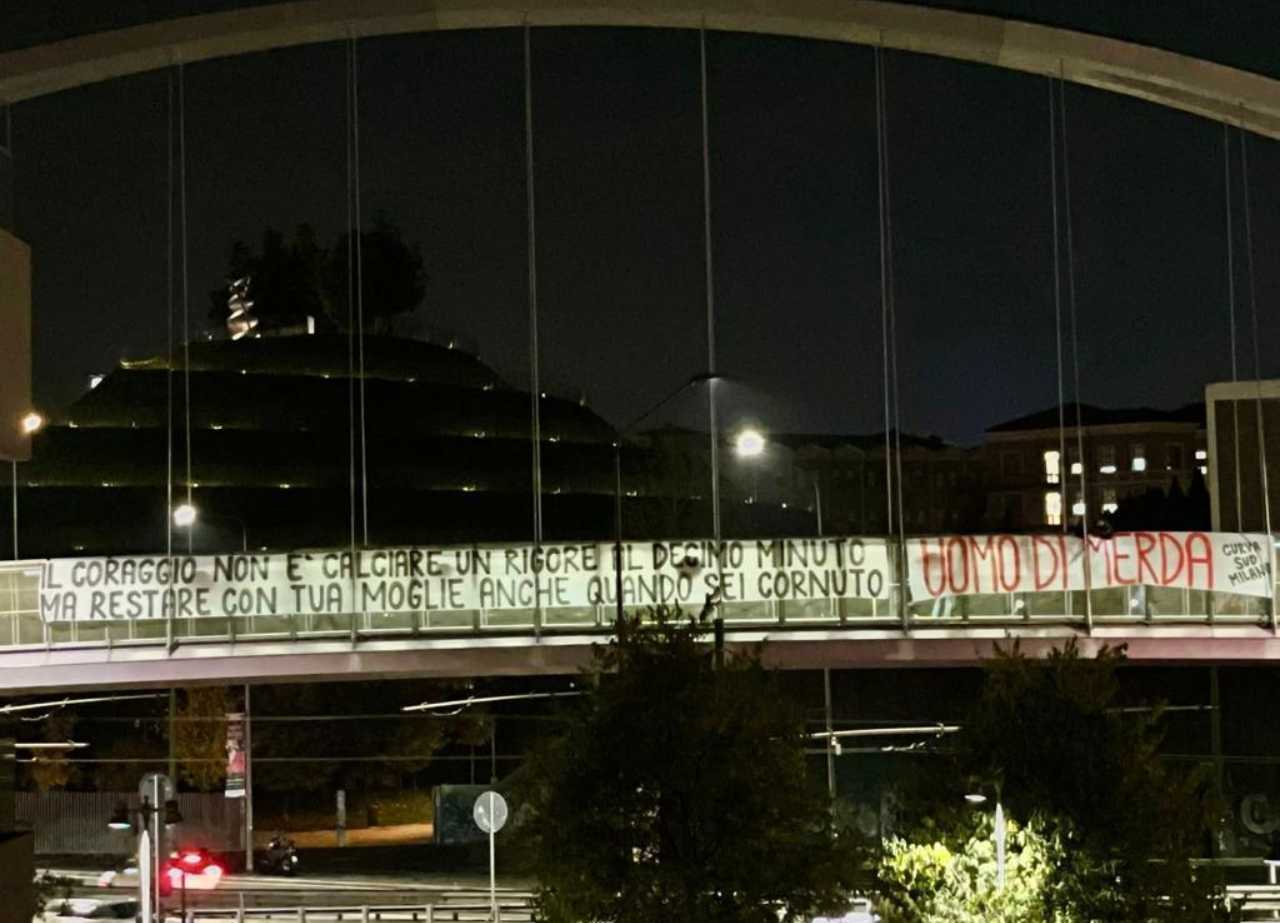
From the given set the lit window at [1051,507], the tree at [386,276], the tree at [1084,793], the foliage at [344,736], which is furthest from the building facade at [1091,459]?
the tree at [1084,793]

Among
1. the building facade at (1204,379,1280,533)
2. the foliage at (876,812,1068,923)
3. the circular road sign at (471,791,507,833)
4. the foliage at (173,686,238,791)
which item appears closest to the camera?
the foliage at (876,812,1068,923)

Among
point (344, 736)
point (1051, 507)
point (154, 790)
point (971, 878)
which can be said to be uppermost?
point (1051, 507)

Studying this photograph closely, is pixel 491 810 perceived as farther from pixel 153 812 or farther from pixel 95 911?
pixel 95 911

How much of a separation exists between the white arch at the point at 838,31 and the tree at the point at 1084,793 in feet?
37.1

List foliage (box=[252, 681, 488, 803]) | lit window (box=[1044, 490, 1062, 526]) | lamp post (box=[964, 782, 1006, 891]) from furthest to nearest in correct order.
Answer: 1. lit window (box=[1044, 490, 1062, 526])
2. foliage (box=[252, 681, 488, 803])
3. lamp post (box=[964, 782, 1006, 891])

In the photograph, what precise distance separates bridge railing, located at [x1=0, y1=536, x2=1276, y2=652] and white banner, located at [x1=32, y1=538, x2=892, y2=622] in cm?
3

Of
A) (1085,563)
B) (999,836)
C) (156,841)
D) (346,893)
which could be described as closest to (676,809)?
(999,836)

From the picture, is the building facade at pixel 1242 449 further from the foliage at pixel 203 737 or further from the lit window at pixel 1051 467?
the lit window at pixel 1051 467

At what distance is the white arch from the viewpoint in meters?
26.3

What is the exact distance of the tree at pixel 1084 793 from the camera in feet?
58.1

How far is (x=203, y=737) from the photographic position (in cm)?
5150

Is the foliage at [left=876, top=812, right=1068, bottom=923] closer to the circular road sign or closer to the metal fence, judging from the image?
the circular road sign

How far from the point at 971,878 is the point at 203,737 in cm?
3649

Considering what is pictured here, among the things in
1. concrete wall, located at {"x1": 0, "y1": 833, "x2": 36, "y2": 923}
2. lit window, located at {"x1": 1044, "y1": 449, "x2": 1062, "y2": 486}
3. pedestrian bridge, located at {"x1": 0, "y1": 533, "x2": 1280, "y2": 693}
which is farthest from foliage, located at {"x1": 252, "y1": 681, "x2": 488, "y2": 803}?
lit window, located at {"x1": 1044, "y1": 449, "x2": 1062, "y2": 486}
